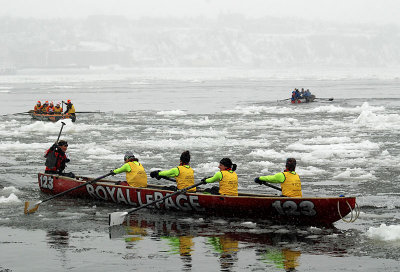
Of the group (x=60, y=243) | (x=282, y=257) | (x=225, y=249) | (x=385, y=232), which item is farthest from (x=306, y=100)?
(x=282, y=257)

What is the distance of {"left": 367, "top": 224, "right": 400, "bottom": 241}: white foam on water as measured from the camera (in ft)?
37.3

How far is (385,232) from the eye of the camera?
11.5 metres

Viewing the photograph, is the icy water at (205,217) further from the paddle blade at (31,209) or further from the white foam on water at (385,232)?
the paddle blade at (31,209)

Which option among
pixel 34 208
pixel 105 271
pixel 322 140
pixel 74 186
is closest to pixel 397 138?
pixel 322 140

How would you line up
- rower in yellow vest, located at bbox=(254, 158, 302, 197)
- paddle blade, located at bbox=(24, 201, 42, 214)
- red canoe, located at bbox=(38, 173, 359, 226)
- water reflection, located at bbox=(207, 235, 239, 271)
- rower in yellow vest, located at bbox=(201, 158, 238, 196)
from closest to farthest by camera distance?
1. water reflection, located at bbox=(207, 235, 239, 271)
2. red canoe, located at bbox=(38, 173, 359, 226)
3. rower in yellow vest, located at bbox=(254, 158, 302, 197)
4. rower in yellow vest, located at bbox=(201, 158, 238, 196)
5. paddle blade, located at bbox=(24, 201, 42, 214)

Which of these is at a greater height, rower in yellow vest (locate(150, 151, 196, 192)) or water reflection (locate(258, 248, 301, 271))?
rower in yellow vest (locate(150, 151, 196, 192))

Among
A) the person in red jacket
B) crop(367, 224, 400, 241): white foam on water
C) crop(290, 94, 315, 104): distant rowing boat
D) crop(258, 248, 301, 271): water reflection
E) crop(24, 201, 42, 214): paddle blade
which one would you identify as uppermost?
crop(290, 94, 315, 104): distant rowing boat

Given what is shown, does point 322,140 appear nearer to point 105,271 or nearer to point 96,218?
point 96,218

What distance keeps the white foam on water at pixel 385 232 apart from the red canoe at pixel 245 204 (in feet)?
1.84

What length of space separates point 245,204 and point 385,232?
276cm

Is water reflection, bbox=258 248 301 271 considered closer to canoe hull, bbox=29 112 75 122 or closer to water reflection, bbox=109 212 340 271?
water reflection, bbox=109 212 340 271

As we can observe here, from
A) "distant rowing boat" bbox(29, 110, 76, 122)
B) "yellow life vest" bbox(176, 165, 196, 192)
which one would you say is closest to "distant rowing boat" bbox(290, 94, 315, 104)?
"distant rowing boat" bbox(29, 110, 76, 122)

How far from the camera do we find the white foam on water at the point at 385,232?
37.3 ft

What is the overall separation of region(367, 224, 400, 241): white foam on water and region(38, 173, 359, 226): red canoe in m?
0.56
